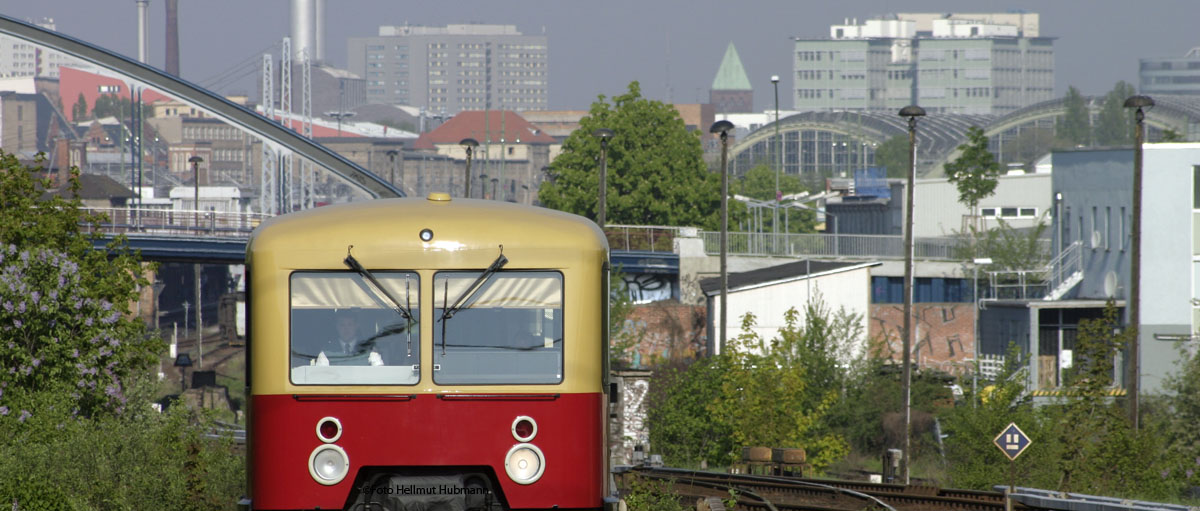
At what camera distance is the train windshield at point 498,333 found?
10.5 meters

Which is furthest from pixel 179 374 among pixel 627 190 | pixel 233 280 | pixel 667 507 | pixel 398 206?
pixel 398 206

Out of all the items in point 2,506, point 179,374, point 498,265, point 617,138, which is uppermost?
point 617,138

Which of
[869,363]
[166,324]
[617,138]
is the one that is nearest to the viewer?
[869,363]

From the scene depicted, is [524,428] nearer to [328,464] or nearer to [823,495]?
[328,464]

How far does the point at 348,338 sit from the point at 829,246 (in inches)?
2115

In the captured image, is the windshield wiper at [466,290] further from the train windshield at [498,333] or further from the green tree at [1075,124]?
the green tree at [1075,124]

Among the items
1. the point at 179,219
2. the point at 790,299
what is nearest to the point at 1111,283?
the point at 790,299

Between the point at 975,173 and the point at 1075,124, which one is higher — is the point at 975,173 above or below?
below

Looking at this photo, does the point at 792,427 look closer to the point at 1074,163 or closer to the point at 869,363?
the point at 869,363

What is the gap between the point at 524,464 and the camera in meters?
10.5

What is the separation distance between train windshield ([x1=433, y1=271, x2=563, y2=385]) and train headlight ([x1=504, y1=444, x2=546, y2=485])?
→ 1.54ft

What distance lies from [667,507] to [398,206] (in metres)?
6.01

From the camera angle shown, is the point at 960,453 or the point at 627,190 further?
the point at 627,190

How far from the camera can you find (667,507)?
1590 centimetres
